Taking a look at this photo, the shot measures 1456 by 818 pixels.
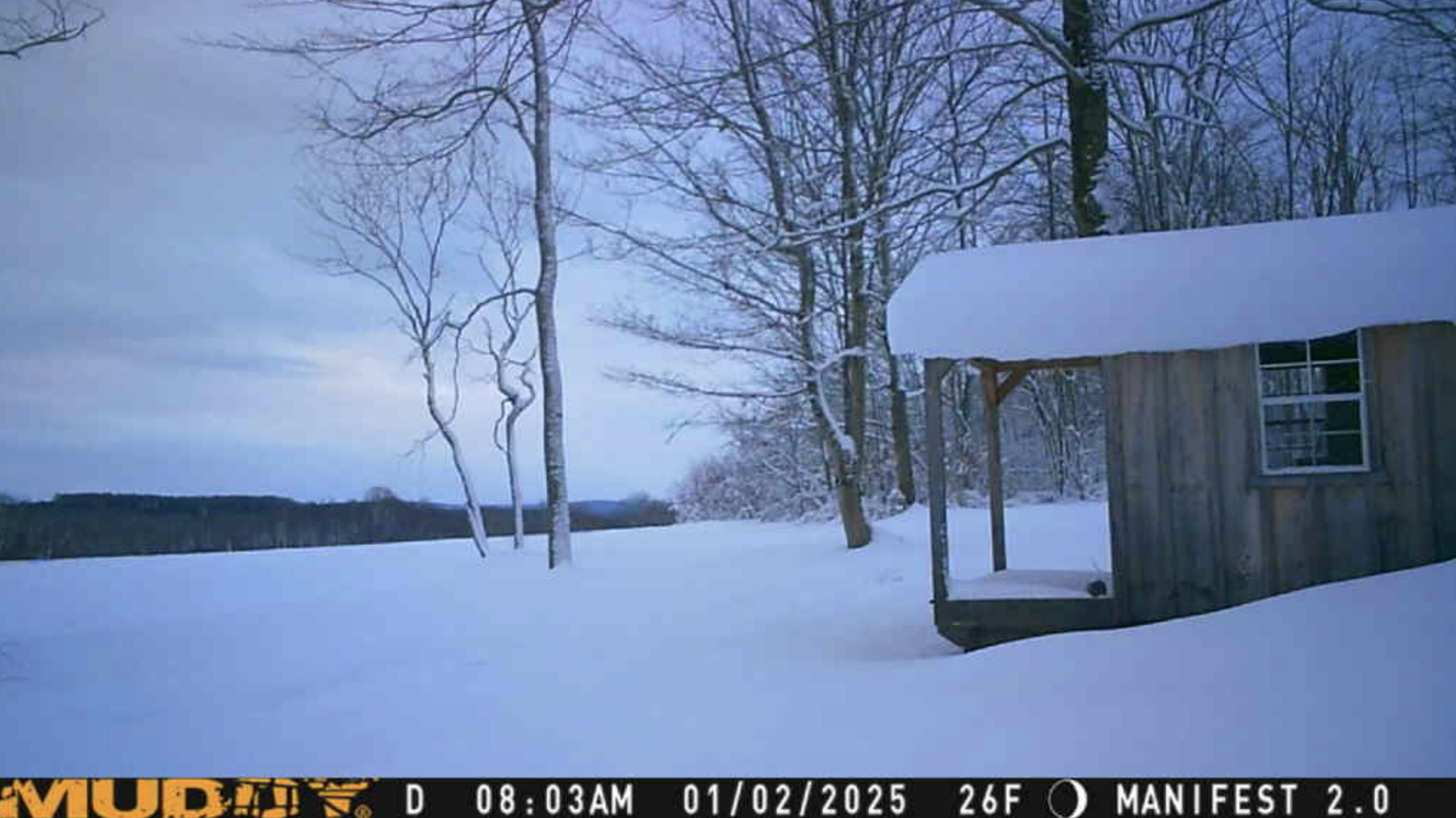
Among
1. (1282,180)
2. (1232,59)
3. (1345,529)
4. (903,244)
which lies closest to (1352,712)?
(1345,529)

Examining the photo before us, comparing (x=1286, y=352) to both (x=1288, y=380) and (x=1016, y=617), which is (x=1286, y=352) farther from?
(x=1288, y=380)

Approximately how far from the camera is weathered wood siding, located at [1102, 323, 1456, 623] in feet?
20.7

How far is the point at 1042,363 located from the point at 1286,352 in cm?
175

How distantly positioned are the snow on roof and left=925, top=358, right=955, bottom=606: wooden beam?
0.84ft

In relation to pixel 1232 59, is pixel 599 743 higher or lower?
lower

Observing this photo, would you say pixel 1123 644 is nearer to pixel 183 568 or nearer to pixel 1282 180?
pixel 183 568

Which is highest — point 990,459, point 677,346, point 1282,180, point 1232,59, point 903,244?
point 1232,59

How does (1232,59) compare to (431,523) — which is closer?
(1232,59)

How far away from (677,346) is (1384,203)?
15.9 meters

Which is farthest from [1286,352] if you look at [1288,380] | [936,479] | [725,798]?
[725,798]

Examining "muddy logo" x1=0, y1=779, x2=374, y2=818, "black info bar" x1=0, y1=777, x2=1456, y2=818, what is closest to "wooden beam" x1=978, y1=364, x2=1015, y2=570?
"black info bar" x1=0, y1=777, x2=1456, y2=818

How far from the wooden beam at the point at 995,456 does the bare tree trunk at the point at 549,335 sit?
23.5ft

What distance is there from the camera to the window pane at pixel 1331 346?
6855mm

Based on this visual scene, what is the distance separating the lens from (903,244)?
17.8 m
